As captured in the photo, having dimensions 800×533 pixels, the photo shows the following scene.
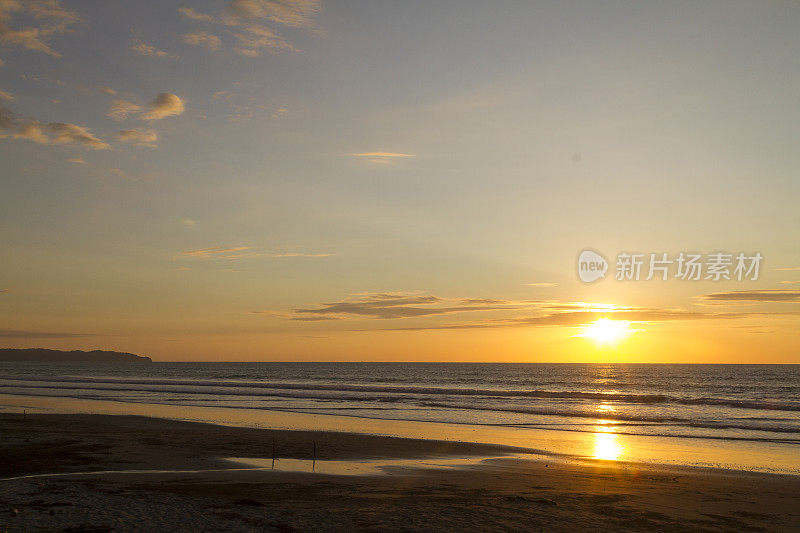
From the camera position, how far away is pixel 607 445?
Answer: 2706cm

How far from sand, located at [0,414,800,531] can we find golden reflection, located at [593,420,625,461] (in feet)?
6.41

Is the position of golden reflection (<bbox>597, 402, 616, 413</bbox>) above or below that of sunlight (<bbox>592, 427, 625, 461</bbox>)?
below

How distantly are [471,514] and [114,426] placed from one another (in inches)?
896

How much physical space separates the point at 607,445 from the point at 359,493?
639 inches

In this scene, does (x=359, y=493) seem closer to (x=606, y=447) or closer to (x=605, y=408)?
(x=606, y=447)

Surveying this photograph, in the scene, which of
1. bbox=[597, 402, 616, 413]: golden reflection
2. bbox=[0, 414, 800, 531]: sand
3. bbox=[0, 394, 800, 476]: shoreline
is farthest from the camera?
bbox=[597, 402, 616, 413]: golden reflection

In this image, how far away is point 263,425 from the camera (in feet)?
107

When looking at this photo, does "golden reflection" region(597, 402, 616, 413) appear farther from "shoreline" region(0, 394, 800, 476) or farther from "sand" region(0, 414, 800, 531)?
"sand" region(0, 414, 800, 531)

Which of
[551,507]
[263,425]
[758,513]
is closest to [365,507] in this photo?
[551,507]

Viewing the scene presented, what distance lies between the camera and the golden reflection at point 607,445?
930 inches

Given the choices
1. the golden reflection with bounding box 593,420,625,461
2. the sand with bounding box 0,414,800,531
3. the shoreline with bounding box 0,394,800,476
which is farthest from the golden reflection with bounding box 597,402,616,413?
the sand with bounding box 0,414,800,531

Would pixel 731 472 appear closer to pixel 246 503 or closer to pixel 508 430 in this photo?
pixel 508 430

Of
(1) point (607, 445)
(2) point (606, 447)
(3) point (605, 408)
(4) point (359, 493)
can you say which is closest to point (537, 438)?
(1) point (607, 445)

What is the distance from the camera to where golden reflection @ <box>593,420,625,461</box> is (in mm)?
23617
